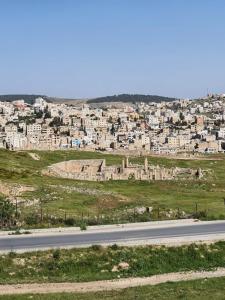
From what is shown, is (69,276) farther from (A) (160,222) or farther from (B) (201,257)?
(A) (160,222)

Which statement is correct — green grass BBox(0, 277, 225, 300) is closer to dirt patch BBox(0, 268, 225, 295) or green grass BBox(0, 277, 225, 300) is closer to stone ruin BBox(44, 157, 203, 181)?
dirt patch BBox(0, 268, 225, 295)

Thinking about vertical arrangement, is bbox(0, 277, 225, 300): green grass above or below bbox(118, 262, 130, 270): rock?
below

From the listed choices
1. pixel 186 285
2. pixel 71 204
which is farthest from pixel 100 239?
pixel 71 204

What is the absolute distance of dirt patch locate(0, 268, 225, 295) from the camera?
24156 millimetres

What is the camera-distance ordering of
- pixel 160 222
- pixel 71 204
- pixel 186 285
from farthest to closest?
pixel 71 204 < pixel 160 222 < pixel 186 285

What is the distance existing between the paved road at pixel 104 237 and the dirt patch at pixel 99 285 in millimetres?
4046

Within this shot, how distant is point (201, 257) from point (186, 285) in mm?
4116

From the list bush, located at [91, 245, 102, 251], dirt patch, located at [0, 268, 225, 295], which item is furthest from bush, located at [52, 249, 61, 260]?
dirt patch, located at [0, 268, 225, 295]

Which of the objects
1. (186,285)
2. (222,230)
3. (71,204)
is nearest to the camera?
(186,285)

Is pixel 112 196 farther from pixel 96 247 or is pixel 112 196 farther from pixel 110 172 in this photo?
pixel 96 247

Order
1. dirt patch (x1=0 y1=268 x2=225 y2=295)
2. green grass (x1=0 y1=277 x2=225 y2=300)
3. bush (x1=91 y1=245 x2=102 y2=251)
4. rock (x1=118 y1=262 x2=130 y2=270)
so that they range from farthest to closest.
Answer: bush (x1=91 y1=245 x2=102 y2=251)
rock (x1=118 y1=262 x2=130 y2=270)
dirt patch (x1=0 y1=268 x2=225 y2=295)
green grass (x1=0 y1=277 x2=225 y2=300)

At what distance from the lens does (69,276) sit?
26.0 m

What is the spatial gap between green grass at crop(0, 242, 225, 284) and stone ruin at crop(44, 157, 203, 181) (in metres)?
49.9

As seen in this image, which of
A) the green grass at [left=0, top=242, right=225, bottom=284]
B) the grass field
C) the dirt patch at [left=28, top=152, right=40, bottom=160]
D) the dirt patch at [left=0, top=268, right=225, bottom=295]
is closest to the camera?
the dirt patch at [left=0, top=268, right=225, bottom=295]
